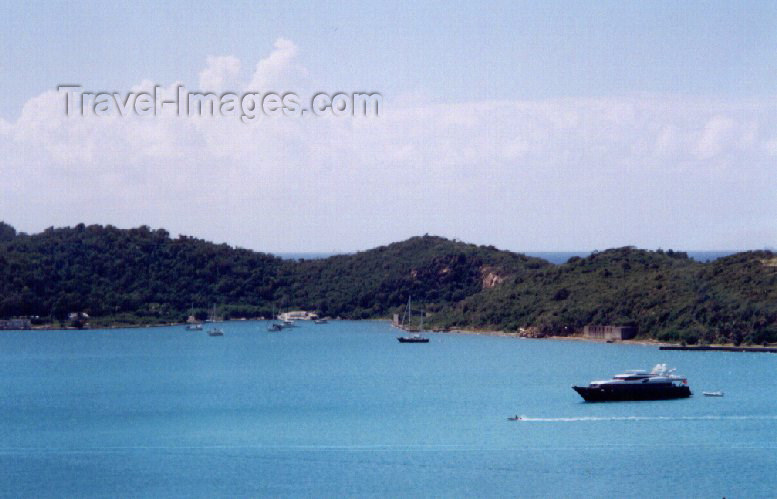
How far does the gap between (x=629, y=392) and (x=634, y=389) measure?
0.26 m

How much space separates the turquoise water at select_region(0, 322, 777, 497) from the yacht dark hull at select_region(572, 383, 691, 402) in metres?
0.68

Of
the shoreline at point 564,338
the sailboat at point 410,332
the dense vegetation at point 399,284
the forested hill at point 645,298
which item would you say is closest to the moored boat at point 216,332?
the shoreline at point 564,338

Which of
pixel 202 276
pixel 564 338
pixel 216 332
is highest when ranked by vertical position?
pixel 202 276

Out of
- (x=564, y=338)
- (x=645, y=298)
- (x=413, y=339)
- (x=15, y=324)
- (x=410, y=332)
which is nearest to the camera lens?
(x=645, y=298)

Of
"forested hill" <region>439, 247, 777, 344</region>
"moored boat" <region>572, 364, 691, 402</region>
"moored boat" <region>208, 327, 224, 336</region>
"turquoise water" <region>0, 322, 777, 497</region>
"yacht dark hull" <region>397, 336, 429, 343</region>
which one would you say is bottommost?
"turquoise water" <region>0, 322, 777, 497</region>

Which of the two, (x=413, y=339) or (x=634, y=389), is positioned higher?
(x=413, y=339)

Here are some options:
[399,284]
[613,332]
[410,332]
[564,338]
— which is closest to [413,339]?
[410,332]

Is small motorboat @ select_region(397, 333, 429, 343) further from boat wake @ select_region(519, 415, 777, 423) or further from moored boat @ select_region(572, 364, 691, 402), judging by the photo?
boat wake @ select_region(519, 415, 777, 423)

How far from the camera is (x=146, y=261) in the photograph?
12650 cm

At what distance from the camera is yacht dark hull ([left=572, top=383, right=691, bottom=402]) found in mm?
56625

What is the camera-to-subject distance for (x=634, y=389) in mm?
56906

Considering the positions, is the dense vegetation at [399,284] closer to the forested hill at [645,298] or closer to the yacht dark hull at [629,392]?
the forested hill at [645,298]

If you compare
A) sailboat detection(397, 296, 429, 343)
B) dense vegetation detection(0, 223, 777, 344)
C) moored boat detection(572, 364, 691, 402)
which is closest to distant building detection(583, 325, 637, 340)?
dense vegetation detection(0, 223, 777, 344)

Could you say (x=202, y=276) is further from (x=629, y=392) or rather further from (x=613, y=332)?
(x=629, y=392)
